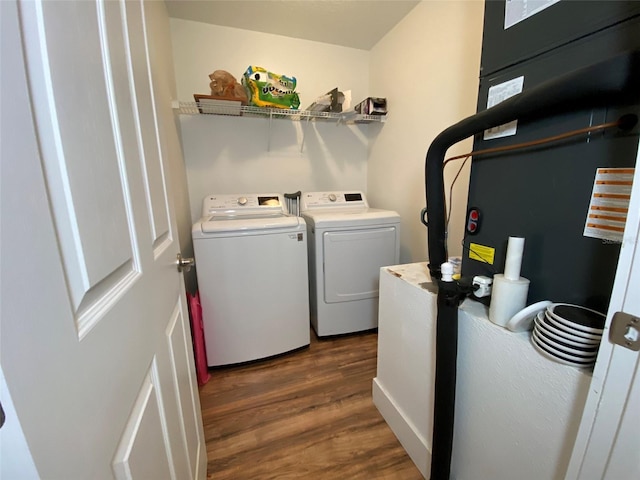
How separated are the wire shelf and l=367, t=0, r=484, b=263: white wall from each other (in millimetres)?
282

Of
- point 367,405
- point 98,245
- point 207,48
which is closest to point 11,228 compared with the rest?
point 98,245

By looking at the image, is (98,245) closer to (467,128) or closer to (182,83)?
(467,128)

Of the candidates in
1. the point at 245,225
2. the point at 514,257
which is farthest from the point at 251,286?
the point at 514,257

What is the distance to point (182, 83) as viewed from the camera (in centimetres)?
206

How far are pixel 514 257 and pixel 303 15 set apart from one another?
2.19m

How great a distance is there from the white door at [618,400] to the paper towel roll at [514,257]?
0.27 m

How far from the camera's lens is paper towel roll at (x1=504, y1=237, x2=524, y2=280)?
0.74 meters

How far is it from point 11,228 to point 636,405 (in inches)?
37.7

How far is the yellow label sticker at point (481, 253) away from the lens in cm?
88

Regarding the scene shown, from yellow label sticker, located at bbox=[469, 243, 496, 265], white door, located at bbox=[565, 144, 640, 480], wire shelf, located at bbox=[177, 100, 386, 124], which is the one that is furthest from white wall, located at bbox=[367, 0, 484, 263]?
white door, located at bbox=[565, 144, 640, 480]

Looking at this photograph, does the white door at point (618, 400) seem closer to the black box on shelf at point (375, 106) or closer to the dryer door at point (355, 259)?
the dryer door at point (355, 259)

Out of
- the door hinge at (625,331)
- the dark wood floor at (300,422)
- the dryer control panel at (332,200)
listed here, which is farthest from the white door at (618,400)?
the dryer control panel at (332,200)

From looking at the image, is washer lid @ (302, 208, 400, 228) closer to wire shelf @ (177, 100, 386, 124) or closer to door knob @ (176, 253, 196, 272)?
wire shelf @ (177, 100, 386, 124)

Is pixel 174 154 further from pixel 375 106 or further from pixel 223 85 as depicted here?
pixel 375 106
